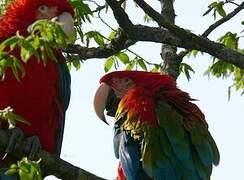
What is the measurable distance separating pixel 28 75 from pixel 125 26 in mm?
949

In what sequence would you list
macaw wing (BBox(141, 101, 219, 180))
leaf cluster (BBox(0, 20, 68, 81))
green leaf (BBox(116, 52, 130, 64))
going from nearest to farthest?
leaf cluster (BBox(0, 20, 68, 81))
macaw wing (BBox(141, 101, 219, 180))
green leaf (BBox(116, 52, 130, 64))

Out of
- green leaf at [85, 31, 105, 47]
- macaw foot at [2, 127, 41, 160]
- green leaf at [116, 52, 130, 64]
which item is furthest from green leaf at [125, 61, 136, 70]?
macaw foot at [2, 127, 41, 160]

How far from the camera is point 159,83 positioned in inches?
234

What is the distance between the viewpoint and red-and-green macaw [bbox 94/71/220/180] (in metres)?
5.32

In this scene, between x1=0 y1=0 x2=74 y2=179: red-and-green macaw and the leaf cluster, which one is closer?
the leaf cluster

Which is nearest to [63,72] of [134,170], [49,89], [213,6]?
[49,89]

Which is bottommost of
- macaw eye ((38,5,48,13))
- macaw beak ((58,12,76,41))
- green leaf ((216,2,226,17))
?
macaw beak ((58,12,76,41))

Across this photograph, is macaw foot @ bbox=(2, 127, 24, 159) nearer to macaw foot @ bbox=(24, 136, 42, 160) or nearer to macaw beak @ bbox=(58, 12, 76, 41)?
macaw foot @ bbox=(24, 136, 42, 160)

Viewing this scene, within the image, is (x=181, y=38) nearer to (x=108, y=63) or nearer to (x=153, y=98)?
(x=153, y=98)

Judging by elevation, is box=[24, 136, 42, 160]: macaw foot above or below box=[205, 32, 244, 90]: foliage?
below

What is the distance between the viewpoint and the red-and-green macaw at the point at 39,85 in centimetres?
574

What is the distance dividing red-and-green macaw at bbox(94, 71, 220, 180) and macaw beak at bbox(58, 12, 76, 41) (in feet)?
2.51

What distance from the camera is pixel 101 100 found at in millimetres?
6434

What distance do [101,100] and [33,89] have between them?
35.3 inches
